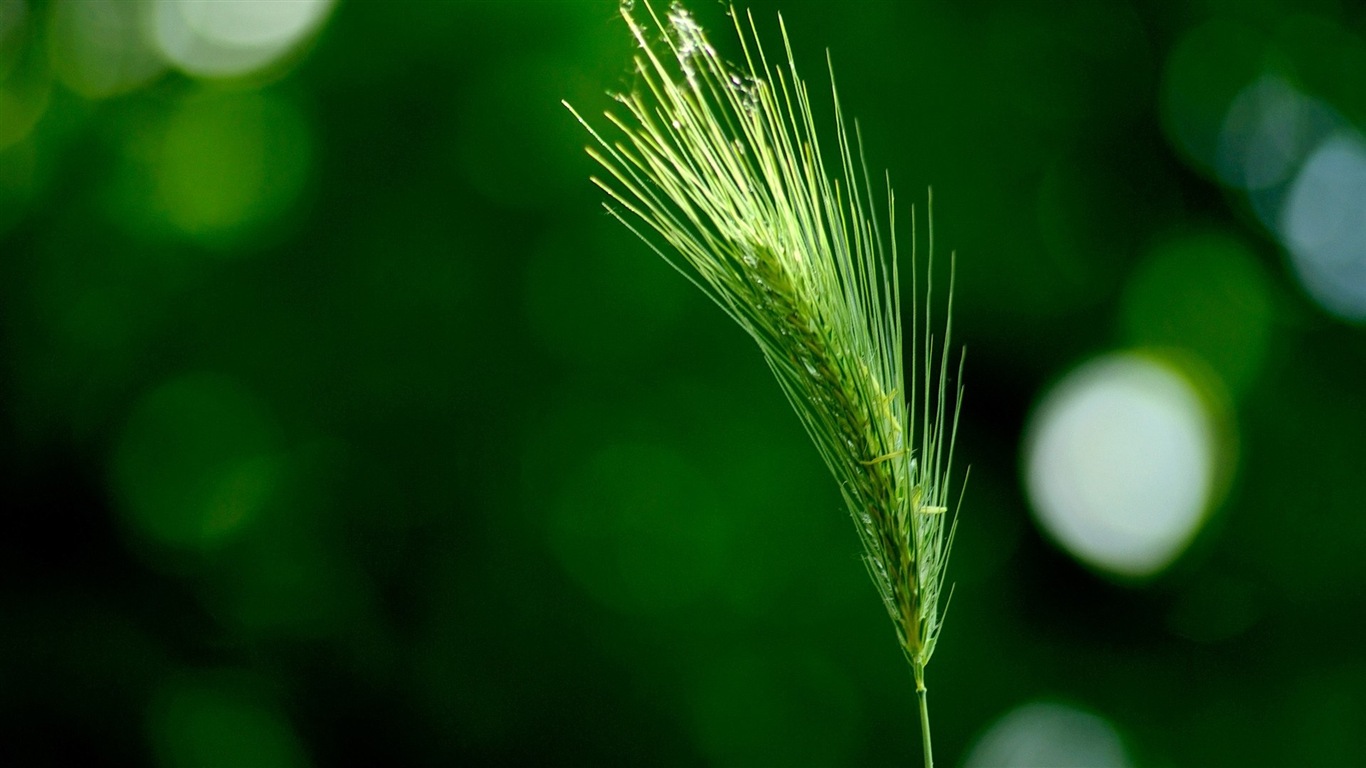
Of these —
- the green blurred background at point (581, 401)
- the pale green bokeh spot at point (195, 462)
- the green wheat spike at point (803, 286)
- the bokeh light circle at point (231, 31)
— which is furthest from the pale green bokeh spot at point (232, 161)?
the green wheat spike at point (803, 286)

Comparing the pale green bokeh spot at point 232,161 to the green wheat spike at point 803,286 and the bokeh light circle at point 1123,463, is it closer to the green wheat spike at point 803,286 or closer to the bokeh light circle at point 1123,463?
the bokeh light circle at point 1123,463

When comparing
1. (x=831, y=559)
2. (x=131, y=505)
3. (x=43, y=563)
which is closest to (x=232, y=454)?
(x=131, y=505)

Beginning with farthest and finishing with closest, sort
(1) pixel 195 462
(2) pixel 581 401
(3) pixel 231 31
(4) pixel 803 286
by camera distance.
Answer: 1. (1) pixel 195 462
2. (3) pixel 231 31
3. (2) pixel 581 401
4. (4) pixel 803 286

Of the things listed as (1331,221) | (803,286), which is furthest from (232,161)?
(1331,221)

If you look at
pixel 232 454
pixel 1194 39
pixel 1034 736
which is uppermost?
pixel 232 454

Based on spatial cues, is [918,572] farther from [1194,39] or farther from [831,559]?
[1194,39]

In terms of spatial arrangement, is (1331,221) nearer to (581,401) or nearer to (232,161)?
(581,401)

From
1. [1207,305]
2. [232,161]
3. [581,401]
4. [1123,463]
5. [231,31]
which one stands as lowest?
Answer: [1123,463]

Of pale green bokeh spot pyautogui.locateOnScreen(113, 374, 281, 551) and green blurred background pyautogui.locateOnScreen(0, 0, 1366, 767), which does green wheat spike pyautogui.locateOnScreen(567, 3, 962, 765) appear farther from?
pale green bokeh spot pyautogui.locateOnScreen(113, 374, 281, 551)
